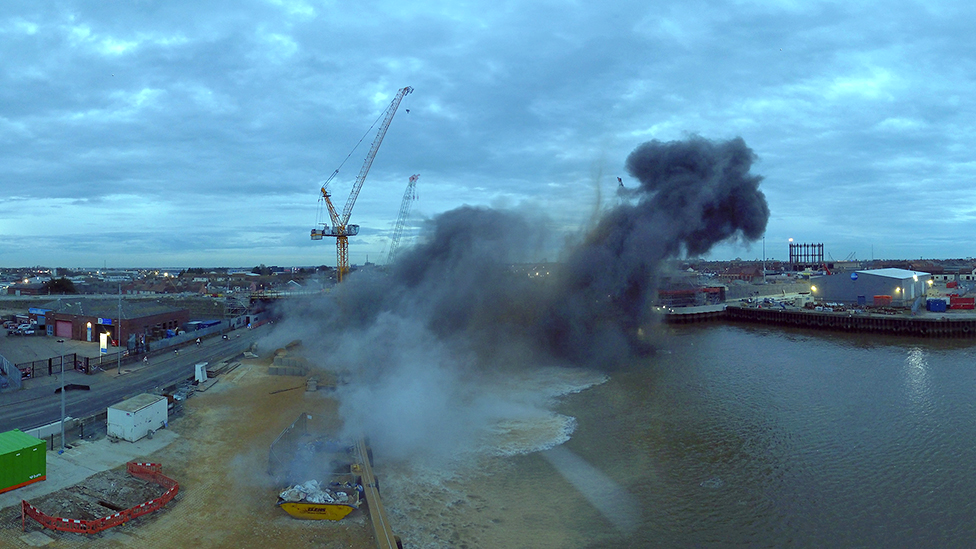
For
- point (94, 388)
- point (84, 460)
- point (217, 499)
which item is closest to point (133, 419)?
point (84, 460)

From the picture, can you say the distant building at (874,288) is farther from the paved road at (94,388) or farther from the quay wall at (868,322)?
the paved road at (94,388)

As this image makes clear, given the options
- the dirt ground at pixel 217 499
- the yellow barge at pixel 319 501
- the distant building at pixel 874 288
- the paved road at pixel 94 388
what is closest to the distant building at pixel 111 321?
the paved road at pixel 94 388

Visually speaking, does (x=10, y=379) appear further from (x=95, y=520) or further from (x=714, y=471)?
(x=714, y=471)

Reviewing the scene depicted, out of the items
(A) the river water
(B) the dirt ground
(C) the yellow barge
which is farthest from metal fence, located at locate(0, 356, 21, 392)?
(A) the river water

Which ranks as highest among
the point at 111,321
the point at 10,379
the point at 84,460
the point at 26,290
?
the point at 26,290

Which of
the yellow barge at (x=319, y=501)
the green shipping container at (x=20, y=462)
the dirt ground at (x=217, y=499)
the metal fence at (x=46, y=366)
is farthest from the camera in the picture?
the metal fence at (x=46, y=366)

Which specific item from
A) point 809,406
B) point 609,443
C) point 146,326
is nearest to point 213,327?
point 146,326
